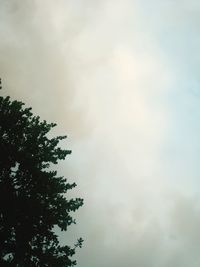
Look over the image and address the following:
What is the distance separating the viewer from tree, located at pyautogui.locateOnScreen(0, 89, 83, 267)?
18.8 metres

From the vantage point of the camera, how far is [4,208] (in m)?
18.8

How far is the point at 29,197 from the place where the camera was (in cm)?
1928

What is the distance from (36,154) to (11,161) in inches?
62.3

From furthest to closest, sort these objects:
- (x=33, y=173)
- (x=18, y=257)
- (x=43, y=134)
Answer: (x=43, y=134), (x=33, y=173), (x=18, y=257)

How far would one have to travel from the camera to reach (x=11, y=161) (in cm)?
1984

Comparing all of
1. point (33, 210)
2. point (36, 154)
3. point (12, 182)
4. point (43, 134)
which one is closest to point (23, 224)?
point (33, 210)

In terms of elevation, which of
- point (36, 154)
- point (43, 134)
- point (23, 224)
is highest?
point (43, 134)

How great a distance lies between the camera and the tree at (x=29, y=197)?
18828 millimetres

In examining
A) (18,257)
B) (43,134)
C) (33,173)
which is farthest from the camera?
(43,134)

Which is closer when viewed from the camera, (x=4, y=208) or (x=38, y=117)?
(x=4, y=208)

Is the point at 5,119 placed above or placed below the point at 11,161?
above

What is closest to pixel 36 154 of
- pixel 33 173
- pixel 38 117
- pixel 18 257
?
pixel 33 173

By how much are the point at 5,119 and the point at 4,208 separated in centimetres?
514

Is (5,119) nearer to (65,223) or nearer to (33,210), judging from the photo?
(33,210)
